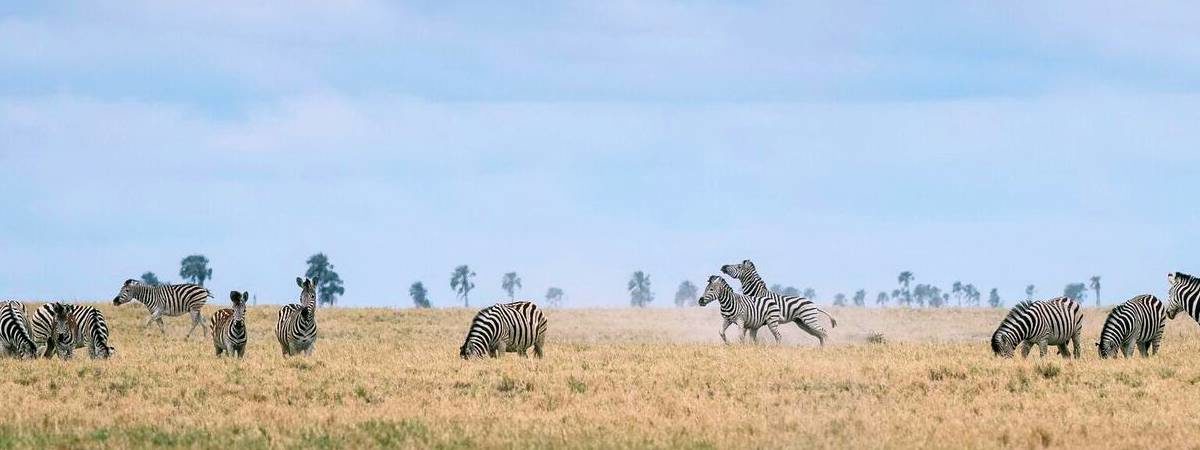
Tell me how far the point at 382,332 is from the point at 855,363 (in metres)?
23.7

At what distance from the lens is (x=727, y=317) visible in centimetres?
3766

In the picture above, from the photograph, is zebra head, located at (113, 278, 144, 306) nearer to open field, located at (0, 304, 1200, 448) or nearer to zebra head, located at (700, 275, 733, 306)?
open field, located at (0, 304, 1200, 448)

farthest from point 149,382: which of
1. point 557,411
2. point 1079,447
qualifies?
point 1079,447

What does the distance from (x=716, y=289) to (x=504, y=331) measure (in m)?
→ 10.7

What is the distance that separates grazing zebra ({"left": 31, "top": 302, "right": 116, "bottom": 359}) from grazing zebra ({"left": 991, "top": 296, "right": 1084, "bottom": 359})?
19.5 m

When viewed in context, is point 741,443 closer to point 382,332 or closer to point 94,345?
point 94,345

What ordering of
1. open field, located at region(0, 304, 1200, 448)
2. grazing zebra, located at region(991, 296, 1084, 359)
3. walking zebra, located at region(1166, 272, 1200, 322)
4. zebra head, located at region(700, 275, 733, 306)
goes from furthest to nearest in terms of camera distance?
zebra head, located at region(700, 275, 733, 306) → walking zebra, located at region(1166, 272, 1200, 322) → grazing zebra, located at region(991, 296, 1084, 359) → open field, located at region(0, 304, 1200, 448)

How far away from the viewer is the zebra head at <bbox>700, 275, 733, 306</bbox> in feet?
125

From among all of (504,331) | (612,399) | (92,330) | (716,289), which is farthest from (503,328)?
(716,289)

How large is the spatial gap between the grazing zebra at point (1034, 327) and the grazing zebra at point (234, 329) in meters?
16.0

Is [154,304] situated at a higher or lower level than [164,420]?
higher

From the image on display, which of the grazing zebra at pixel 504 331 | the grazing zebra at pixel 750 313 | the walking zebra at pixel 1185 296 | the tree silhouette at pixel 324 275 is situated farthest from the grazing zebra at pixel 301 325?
the tree silhouette at pixel 324 275

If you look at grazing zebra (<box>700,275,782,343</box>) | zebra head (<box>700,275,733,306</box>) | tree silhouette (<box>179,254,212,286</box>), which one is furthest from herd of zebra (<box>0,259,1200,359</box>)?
tree silhouette (<box>179,254,212,286</box>)

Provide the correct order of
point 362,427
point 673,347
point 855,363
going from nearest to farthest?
point 362,427
point 855,363
point 673,347
